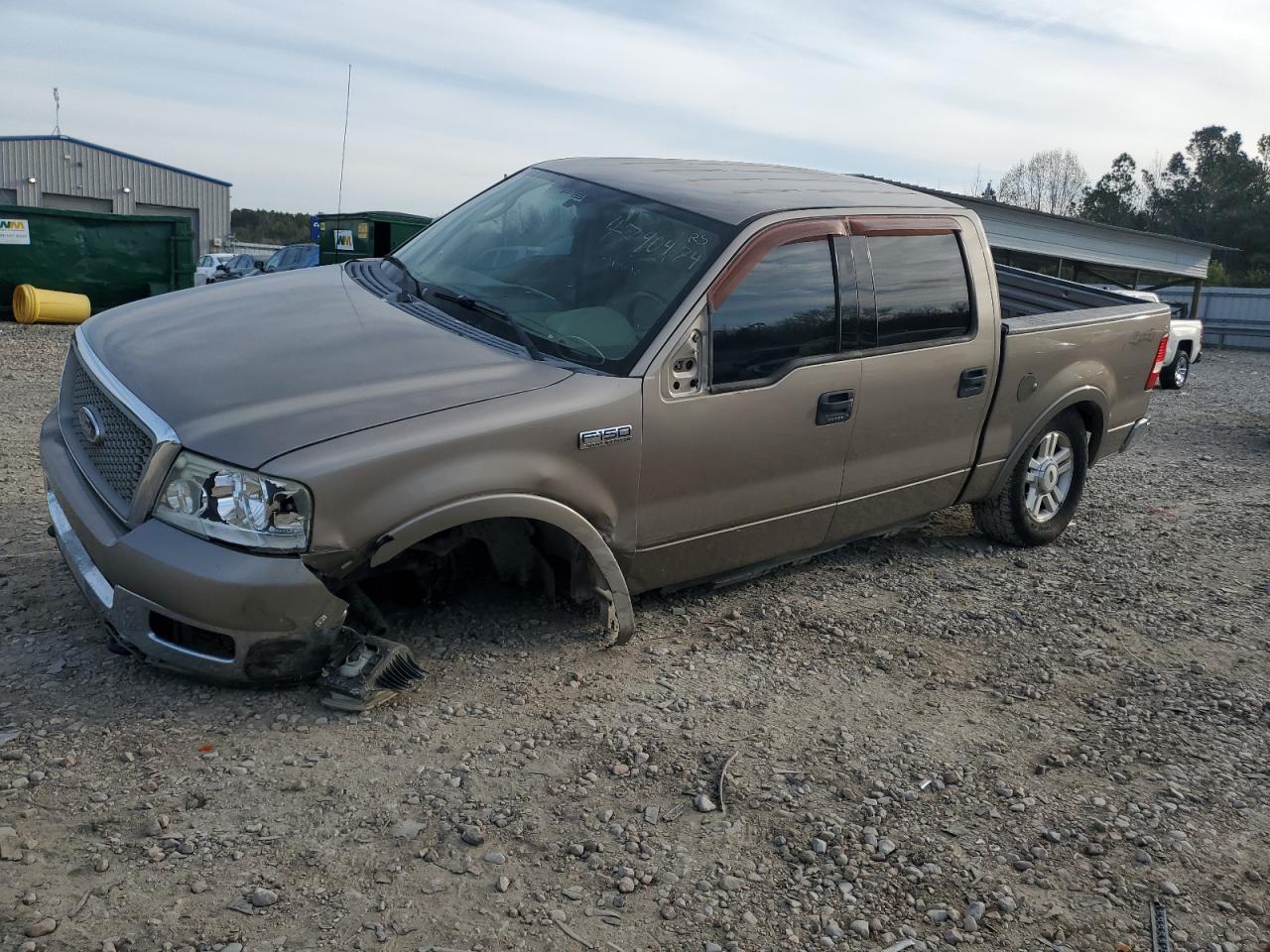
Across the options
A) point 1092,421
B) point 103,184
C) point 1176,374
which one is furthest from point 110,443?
point 103,184

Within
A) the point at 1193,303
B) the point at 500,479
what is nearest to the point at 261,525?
the point at 500,479

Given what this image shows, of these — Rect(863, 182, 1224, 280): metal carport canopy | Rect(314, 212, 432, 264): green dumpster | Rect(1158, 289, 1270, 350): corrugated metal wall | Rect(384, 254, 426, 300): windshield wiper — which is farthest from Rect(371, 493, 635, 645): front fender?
Rect(1158, 289, 1270, 350): corrugated metal wall

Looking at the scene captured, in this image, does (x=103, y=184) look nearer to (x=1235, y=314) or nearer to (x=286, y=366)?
(x=1235, y=314)

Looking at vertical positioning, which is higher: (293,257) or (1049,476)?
(293,257)

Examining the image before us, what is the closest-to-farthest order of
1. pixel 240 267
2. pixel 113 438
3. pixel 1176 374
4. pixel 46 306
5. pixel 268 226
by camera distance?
pixel 113 438 < pixel 46 306 < pixel 1176 374 < pixel 240 267 < pixel 268 226

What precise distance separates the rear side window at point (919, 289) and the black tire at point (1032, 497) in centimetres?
109

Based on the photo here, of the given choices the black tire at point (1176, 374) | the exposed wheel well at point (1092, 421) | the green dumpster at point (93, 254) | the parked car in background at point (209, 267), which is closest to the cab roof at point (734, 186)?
the exposed wheel well at point (1092, 421)

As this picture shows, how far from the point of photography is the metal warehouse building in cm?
4062

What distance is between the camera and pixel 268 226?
240 ft

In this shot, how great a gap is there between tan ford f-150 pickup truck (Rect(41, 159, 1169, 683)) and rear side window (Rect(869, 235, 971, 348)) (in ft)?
0.05

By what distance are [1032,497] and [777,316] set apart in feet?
8.24

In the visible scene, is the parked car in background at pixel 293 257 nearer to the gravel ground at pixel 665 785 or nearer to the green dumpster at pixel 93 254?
the green dumpster at pixel 93 254

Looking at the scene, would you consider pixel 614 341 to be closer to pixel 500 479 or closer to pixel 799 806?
pixel 500 479

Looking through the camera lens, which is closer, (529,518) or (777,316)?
(529,518)
